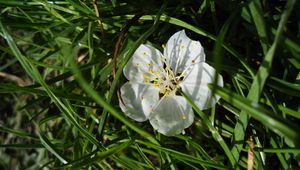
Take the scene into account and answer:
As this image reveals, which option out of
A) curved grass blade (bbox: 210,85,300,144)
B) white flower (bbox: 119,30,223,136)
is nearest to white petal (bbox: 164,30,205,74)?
white flower (bbox: 119,30,223,136)

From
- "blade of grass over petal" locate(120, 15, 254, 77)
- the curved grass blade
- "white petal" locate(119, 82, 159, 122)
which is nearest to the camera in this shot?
the curved grass blade

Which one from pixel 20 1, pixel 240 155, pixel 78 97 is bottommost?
pixel 240 155

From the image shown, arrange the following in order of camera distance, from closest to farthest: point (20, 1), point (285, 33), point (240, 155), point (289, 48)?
point (289, 48)
point (285, 33)
point (240, 155)
point (20, 1)

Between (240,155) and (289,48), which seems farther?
(240,155)

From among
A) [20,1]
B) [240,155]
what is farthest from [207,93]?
[20,1]

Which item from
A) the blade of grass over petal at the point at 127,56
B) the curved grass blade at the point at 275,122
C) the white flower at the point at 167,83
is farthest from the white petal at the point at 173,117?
the curved grass blade at the point at 275,122

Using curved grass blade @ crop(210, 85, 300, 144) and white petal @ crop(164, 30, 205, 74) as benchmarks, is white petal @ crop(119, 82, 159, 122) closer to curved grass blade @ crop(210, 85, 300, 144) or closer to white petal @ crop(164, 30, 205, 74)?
white petal @ crop(164, 30, 205, 74)

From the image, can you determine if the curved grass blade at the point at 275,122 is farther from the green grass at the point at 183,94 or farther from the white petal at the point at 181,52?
the white petal at the point at 181,52

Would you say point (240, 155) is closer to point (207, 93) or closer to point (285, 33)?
point (207, 93)
